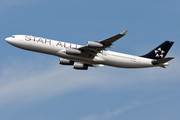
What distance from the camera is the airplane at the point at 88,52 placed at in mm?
58700

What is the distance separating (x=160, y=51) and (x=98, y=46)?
1785 cm

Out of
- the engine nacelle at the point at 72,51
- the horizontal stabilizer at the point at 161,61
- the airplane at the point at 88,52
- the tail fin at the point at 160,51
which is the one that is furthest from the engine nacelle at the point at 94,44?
the tail fin at the point at 160,51

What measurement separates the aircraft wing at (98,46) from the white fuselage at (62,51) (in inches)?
64.5

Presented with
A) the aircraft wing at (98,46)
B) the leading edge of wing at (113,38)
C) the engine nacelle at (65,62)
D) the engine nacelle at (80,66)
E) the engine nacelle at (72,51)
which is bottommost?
the engine nacelle at (80,66)

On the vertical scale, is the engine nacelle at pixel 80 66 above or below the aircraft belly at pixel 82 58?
below

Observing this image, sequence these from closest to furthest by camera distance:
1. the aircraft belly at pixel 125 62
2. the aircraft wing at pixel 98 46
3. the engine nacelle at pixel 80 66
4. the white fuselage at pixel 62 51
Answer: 1. the aircraft wing at pixel 98 46
2. the white fuselage at pixel 62 51
3. the aircraft belly at pixel 125 62
4. the engine nacelle at pixel 80 66

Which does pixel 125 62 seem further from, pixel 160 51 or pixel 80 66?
pixel 80 66

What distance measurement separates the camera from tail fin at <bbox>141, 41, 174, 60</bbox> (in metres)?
67.1

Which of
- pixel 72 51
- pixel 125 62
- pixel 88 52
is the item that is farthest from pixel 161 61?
pixel 72 51

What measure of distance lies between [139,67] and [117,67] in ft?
16.5

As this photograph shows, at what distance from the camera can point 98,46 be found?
56.7 m

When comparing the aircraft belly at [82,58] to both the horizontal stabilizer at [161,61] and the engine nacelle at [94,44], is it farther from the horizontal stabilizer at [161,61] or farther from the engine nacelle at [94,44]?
the horizontal stabilizer at [161,61]

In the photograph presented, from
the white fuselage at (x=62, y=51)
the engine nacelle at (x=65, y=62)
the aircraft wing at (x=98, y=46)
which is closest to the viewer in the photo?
the aircraft wing at (x=98, y=46)

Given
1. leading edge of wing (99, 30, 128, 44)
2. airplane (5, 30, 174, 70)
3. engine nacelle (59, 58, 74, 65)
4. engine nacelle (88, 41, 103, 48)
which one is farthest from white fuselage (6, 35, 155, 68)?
leading edge of wing (99, 30, 128, 44)
